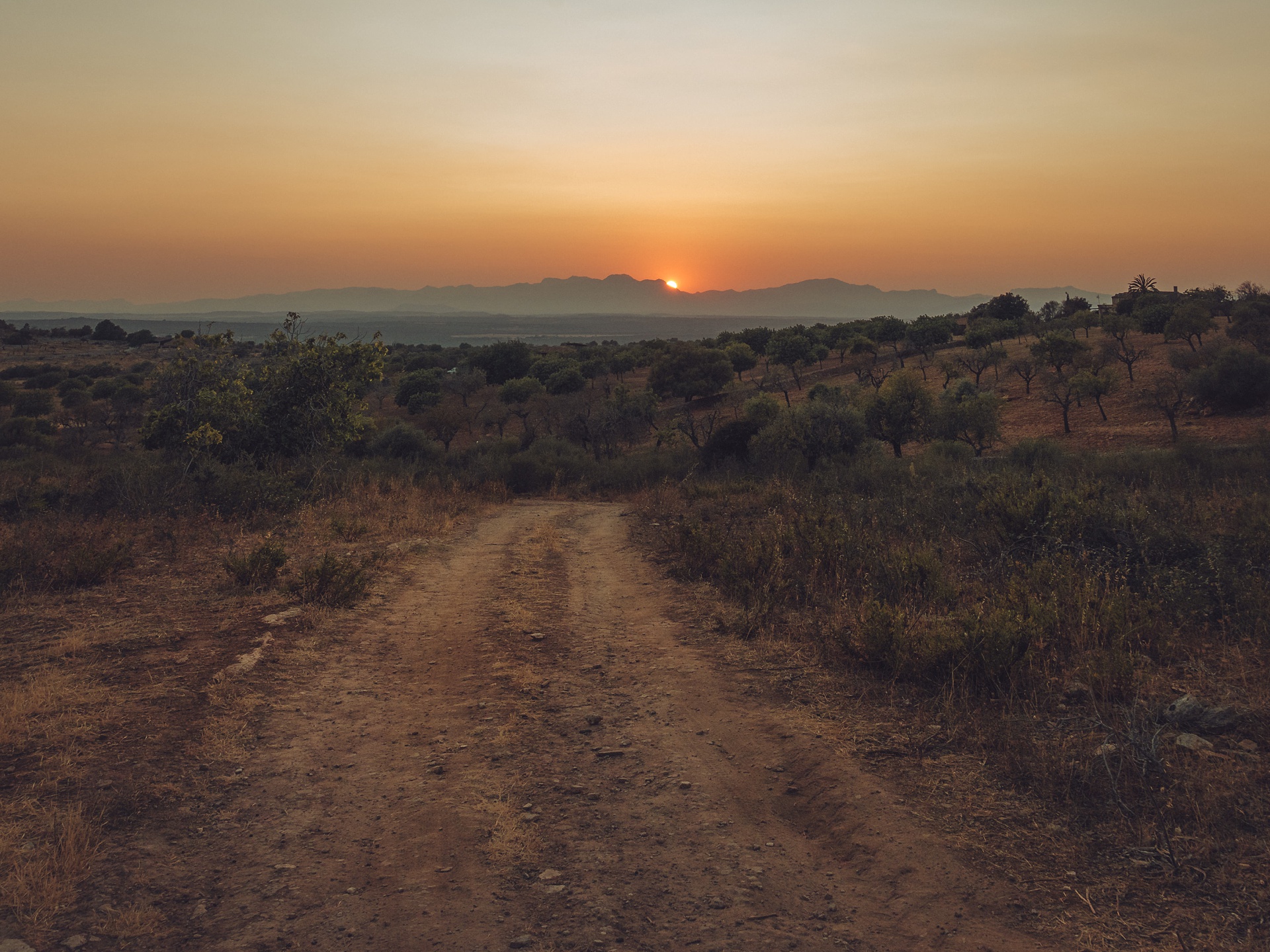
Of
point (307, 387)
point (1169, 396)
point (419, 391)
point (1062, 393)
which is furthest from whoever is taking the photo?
point (419, 391)

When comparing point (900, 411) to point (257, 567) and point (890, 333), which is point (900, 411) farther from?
point (890, 333)

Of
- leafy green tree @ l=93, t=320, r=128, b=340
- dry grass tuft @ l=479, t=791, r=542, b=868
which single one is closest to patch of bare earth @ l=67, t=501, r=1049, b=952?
dry grass tuft @ l=479, t=791, r=542, b=868

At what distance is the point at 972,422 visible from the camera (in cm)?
3416

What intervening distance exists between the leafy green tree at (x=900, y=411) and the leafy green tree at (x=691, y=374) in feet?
83.9

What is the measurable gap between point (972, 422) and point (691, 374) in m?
31.9

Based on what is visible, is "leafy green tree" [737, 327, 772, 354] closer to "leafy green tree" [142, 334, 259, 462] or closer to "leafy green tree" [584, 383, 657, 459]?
"leafy green tree" [584, 383, 657, 459]

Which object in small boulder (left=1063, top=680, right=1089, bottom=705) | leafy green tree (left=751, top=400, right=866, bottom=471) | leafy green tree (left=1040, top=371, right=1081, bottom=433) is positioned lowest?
small boulder (left=1063, top=680, right=1089, bottom=705)

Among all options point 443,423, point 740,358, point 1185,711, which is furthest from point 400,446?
point 740,358

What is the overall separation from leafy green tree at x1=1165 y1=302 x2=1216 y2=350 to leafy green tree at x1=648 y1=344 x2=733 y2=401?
32.2 metres

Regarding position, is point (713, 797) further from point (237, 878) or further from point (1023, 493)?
point (1023, 493)

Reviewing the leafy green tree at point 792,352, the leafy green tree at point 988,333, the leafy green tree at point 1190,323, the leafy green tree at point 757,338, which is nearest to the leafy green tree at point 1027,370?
the leafy green tree at point 1190,323

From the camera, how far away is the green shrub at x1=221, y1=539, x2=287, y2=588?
28.6 ft

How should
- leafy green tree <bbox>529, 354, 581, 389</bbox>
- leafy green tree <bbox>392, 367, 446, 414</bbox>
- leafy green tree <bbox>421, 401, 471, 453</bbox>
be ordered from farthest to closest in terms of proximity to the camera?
1. leafy green tree <bbox>529, 354, 581, 389</bbox>
2. leafy green tree <bbox>392, 367, 446, 414</bbox>
3. leafy green tree <bbox>421, 401, 471, 453</bbox>

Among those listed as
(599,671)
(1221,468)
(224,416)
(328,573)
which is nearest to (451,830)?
(599,671)
